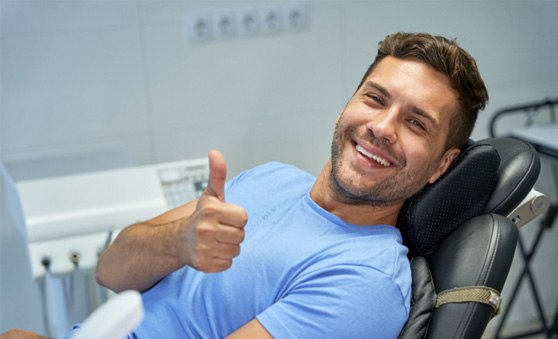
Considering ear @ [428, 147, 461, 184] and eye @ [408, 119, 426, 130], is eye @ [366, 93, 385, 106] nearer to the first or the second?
eye @ [408, 119, 426, 130]

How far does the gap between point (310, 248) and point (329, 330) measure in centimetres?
19

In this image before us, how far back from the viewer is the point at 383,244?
154 centimetres

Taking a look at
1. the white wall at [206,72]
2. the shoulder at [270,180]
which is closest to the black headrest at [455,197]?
the shoulder at [270,180]

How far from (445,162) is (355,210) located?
0.22 metres

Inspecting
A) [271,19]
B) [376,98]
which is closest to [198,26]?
[271,19]

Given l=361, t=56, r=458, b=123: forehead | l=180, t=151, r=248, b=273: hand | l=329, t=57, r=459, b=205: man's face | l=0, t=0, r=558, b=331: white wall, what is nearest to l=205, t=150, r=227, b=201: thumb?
l=180, t=151, r=248, b=273: hand

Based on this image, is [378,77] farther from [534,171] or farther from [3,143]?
[3,143]

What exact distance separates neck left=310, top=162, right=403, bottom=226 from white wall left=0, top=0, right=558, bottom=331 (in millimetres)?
994

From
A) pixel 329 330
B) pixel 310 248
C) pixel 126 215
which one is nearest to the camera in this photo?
pixel 329 330

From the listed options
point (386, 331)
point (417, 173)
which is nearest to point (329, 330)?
point (386, 331)

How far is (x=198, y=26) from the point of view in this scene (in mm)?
2520

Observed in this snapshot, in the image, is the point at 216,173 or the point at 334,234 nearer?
the point at 216,173

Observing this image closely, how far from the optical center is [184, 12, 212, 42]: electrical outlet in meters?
2.51

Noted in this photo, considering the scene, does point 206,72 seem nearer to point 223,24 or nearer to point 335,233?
point 223,24
